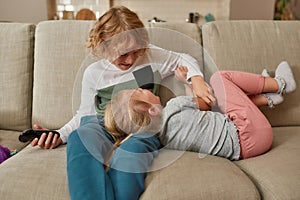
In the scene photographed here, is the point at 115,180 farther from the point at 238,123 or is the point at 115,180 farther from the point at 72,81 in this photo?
the point at 72,81

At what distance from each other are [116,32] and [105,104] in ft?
0.88

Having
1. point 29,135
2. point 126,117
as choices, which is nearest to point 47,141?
point 29,135

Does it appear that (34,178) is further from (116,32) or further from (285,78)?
(285,78)

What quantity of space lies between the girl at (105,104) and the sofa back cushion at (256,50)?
0.68ft

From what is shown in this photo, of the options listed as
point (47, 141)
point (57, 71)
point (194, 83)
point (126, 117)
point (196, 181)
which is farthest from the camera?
point (57, 71)

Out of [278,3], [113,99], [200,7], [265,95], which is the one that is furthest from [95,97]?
[278,3]

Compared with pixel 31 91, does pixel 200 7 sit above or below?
above

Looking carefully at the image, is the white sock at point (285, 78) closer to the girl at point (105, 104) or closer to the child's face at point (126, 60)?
the girl at point (105, 104)

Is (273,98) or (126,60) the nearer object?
(126,60)

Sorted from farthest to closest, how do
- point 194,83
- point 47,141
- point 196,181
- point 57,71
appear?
point 57,71
point 194,83
point 47,141
point 196,181

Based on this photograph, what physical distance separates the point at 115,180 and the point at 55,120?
619mm

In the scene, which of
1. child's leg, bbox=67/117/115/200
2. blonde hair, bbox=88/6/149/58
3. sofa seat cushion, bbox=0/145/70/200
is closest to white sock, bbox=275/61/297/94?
blonde hair, bbox=88/6/149/58

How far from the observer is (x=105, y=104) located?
1314 millimetres

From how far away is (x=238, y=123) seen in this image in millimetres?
1289
